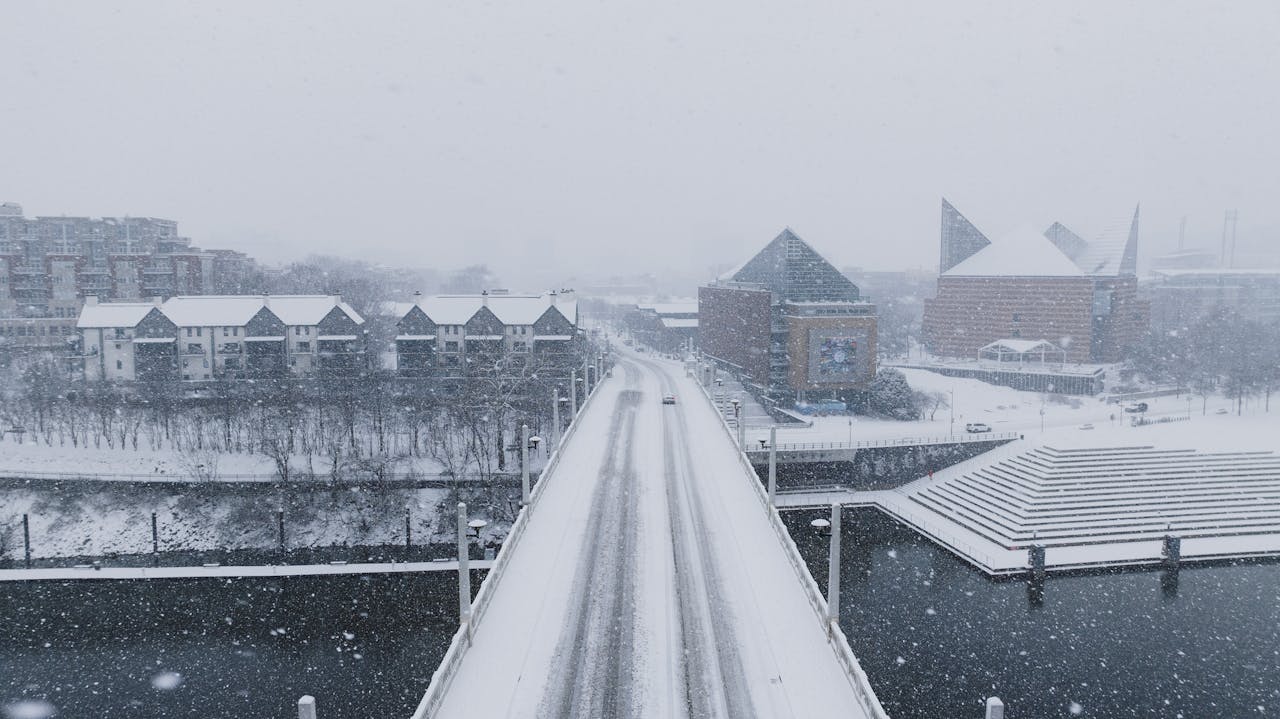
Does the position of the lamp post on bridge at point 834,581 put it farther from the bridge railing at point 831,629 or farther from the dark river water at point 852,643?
the dark river water at point 852,643

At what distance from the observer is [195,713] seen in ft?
67.0

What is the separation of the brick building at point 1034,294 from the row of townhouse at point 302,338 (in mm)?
44364

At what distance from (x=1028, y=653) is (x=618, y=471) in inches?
537

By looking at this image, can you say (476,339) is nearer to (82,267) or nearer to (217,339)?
(217,339)

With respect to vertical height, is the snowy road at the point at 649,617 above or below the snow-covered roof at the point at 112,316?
below

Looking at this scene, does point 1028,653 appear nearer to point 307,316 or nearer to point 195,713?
point 195,713

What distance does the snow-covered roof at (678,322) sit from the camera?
89688 mm

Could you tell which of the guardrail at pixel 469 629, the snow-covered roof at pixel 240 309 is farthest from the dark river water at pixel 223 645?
the snow-covered roof at pixel 240 309

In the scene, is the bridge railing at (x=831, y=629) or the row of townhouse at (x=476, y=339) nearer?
the bridge railing at (x=831, y=629)

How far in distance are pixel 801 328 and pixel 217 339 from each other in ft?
130

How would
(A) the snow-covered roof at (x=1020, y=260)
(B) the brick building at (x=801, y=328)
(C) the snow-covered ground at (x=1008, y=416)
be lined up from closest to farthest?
(C) the snow-covered ground at (x=1008, y=416) < (B) the brick building at (x=801, y=328) < (A) the snow-covered roof at (x=1020, y=260)

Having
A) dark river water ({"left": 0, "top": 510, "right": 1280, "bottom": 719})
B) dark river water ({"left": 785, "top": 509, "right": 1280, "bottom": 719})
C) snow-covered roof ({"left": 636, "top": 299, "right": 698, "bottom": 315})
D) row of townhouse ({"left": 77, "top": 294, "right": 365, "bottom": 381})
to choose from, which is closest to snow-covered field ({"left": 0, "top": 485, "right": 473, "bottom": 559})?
dark river water ({"left": 0, "top": 510, "right": 1280, "bottom": 719})

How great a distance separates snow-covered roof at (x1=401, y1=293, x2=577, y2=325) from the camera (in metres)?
53.8

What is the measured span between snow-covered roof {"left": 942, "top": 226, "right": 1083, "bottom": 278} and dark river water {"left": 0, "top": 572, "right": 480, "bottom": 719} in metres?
67.1
